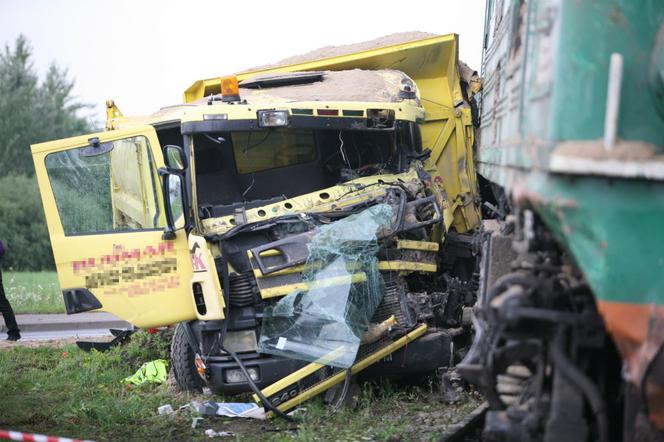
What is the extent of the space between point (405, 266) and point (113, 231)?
101 inches

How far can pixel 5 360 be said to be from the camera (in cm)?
990

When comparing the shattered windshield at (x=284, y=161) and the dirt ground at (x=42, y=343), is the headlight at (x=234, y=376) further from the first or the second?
the dirt ground at (x=42, y=343)

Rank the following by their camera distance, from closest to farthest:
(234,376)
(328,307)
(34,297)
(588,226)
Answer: (588,226)
(328,307)
(234,376)
(34,297)

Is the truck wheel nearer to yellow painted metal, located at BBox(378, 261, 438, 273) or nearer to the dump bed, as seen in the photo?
yellow painted metal, located at BBox(378, 261, 438, 273)

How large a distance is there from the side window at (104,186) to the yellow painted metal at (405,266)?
195cm

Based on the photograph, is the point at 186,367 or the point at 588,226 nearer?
the point at 588,226

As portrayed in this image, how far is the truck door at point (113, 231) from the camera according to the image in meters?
7.49

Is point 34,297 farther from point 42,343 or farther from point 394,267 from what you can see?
point 394,267

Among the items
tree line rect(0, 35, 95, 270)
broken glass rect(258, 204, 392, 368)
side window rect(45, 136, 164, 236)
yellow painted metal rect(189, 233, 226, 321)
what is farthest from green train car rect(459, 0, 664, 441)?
tree line rect(0, 35, 95, 270)

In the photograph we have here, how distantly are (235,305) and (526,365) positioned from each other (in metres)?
3.29

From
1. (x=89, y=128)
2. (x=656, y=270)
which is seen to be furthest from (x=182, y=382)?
(x=89, y=128)

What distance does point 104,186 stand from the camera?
7.81 meters

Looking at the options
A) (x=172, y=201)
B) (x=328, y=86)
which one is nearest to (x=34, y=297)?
(x=328, y=86)

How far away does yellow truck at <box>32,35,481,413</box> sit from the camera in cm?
727
